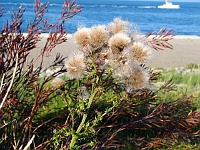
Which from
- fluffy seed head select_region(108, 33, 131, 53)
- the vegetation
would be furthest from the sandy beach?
fluffy seed head select_region(108, 33, 131, 53)

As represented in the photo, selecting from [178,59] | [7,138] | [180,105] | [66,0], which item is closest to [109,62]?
[66,0]

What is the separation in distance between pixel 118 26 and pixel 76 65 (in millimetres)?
298

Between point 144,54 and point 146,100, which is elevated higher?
point 144,54

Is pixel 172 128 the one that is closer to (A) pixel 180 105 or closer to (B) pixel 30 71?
(A) pixel 180 105

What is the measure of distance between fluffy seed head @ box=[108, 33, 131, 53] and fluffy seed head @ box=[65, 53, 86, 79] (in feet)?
0.66

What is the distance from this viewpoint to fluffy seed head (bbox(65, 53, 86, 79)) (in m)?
2.13

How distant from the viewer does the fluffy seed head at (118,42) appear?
195cm

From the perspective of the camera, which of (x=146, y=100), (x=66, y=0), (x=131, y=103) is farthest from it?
(x=146, y=100)

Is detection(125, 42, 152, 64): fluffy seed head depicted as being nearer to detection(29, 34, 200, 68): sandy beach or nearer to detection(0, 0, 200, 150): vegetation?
detection(0, 0, 200, 150): vegetation

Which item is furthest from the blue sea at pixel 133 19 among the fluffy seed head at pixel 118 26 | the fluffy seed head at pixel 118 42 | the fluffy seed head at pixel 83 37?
the fluffy seed head at pixel 118 42

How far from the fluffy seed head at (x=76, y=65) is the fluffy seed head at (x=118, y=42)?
0.66ft

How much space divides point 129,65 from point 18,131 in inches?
54.2

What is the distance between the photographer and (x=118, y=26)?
2.21m

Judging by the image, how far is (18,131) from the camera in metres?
3.07
